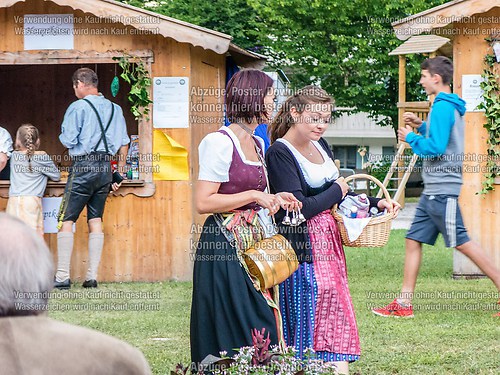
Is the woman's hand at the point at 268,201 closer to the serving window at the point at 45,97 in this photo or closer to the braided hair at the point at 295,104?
the braided hair at the point at 295,104

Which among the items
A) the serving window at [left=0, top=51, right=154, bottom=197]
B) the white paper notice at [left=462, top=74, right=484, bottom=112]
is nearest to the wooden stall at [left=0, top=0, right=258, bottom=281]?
the white paper notice at [left=462, top=74, right=484, bottom=112]

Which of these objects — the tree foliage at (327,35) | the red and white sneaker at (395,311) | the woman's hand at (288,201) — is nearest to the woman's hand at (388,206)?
the woman's hand at (288,201)

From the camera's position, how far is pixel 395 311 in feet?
28.2

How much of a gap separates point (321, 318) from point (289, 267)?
59 cm

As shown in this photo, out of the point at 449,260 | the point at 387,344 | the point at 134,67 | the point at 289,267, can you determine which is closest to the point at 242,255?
the point at 289,267

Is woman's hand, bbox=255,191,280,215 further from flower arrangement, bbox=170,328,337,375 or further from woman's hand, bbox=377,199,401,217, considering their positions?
woman's hand, bbox=377,199,401,217

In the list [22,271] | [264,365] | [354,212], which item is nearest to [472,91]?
[354,212]

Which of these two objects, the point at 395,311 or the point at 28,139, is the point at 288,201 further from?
the point at 28,139

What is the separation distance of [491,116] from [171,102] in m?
3.64

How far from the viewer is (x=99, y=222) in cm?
1097

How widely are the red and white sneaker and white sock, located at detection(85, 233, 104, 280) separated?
3588 millimetres

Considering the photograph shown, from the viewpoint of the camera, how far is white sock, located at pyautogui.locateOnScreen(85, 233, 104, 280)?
10.9m

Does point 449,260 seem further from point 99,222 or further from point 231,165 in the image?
point 231,165

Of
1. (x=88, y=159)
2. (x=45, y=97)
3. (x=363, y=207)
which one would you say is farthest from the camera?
(x=45, y=97)
